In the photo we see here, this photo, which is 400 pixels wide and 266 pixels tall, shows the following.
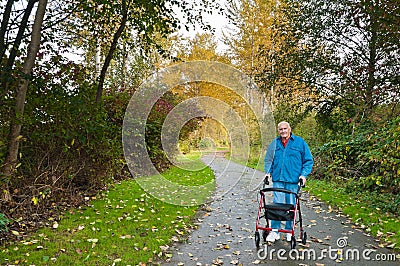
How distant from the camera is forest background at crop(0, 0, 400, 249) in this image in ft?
20.1

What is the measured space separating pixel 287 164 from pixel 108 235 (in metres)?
3.19

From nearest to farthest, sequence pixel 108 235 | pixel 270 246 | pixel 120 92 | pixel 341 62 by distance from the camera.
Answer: pixel 270 246 < pixel 108 235 < pixel 120 92 < pixel 341 62

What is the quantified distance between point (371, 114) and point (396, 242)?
7434 millimetres

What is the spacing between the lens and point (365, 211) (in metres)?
7.80

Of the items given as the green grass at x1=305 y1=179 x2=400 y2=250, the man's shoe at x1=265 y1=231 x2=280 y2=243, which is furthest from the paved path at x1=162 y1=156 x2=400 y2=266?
the green grass at x1=305 y1=179 x2=400 y2=250

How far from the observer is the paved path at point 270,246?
482 centimetres

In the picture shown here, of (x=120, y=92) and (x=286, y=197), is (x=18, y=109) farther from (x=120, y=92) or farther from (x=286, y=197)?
(x=120, y=92)

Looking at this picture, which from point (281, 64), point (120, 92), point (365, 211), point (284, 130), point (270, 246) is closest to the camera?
point (270, 246)

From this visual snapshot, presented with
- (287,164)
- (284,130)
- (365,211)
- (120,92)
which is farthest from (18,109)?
(365,211)

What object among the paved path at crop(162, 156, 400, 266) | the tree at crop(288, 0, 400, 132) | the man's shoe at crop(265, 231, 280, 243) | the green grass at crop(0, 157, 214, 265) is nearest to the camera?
the green grass at crop(0, 157, 214, 265)

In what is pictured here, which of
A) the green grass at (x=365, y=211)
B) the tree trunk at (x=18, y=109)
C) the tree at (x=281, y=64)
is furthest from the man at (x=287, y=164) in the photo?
the tree at (x=281, y=64)

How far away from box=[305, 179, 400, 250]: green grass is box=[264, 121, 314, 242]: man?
174 cm

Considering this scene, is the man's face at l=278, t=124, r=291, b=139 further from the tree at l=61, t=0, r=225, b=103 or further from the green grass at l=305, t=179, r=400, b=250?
the tree at l=61, t=0, r=225, b=103

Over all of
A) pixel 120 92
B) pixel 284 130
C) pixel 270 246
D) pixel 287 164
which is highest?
pixel 120 92
